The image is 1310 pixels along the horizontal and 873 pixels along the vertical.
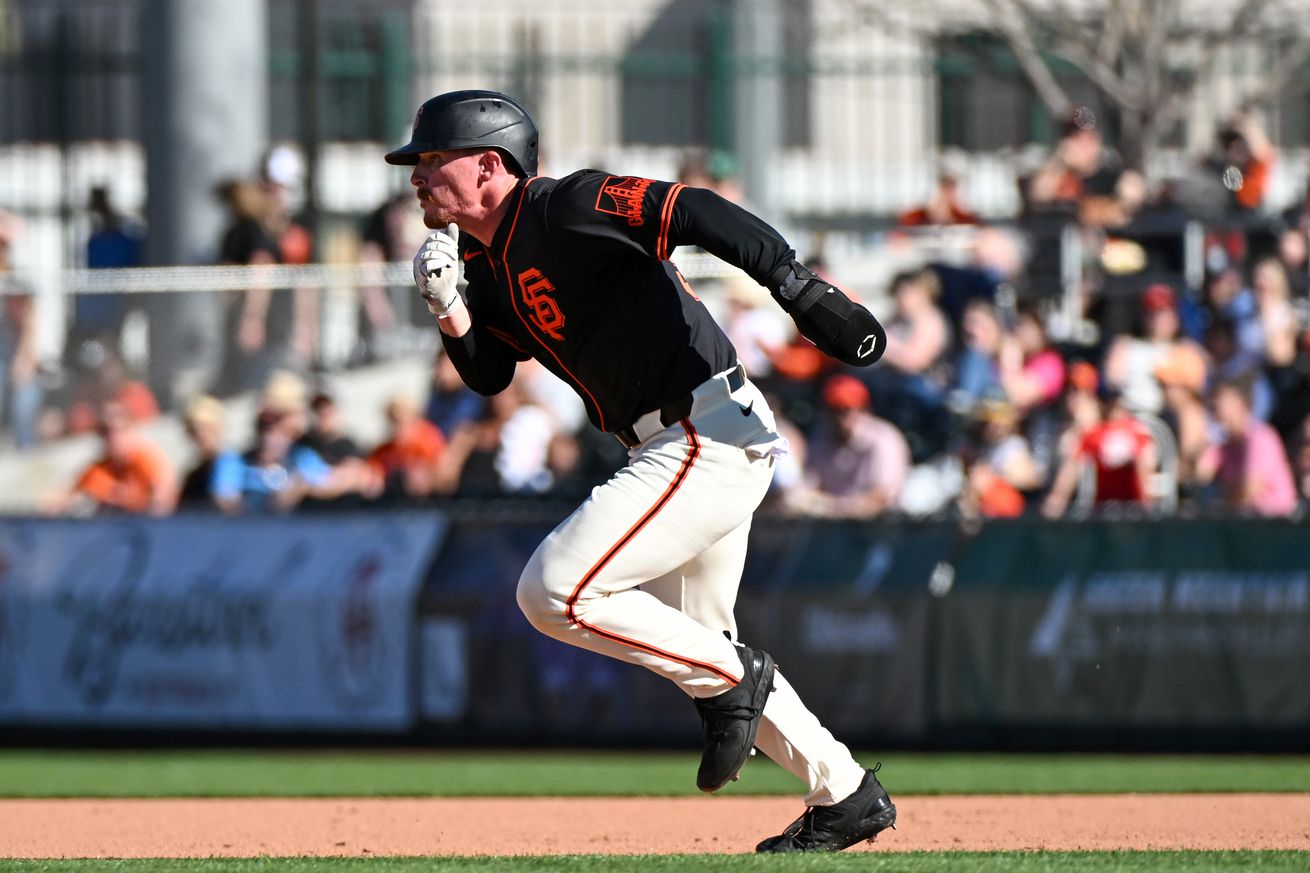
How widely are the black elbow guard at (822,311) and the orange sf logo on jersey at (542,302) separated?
0.63 metres

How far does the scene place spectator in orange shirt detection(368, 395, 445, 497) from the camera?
1221 centimetres

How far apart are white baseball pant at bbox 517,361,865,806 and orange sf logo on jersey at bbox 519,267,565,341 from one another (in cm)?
43

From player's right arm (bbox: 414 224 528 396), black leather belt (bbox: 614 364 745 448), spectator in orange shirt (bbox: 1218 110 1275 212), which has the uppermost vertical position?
spectator in orange shirt (bbox: 1218 110 1275 212)

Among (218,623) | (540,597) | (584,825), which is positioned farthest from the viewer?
(218,623)

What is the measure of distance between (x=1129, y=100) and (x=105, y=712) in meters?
11.0

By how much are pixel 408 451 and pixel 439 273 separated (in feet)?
20.9

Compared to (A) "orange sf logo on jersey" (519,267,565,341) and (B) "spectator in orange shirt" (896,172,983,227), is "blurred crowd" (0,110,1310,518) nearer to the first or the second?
(B) "spectator in orange shirt" (896,172,983,227)

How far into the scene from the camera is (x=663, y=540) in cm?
589

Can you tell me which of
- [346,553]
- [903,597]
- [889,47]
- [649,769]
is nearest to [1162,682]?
[903,597]

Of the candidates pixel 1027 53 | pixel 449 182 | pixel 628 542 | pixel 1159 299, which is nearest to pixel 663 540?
pixel 628 542

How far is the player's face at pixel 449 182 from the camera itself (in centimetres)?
595

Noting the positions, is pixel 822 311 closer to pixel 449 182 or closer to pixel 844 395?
pixel 449 182

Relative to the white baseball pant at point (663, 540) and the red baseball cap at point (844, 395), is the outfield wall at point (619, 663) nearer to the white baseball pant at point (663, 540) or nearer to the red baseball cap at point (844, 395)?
the red baseball cap at point (844, 395)

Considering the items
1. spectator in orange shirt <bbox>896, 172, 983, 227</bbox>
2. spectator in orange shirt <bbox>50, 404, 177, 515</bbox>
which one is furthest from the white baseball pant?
spectator in orange shirt <bbox>896, 172, 983, 227</bbox>
